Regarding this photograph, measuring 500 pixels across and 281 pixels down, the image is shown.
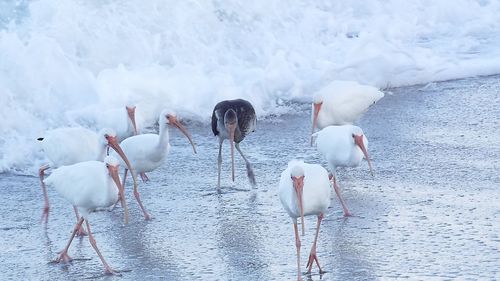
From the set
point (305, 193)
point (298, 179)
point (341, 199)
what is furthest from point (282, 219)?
point (298, 179)

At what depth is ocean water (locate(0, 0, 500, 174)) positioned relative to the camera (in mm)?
11039

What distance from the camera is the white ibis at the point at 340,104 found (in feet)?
30.9

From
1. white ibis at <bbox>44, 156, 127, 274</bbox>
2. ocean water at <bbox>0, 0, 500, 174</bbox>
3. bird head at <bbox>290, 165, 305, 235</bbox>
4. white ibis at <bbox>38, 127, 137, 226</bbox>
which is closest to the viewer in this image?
bird head at <bbox>290, 165, 305, 235</bbox>

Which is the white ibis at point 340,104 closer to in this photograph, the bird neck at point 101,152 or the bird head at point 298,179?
the bird neck at point 101,152

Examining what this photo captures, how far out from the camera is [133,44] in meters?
12.9

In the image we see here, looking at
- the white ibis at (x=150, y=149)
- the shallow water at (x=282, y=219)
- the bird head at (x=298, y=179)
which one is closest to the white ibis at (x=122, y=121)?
the shallow water at (x=282, y=219)

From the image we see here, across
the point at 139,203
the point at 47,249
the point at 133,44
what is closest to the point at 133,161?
the point at 139,203

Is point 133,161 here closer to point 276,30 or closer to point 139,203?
point 139,203

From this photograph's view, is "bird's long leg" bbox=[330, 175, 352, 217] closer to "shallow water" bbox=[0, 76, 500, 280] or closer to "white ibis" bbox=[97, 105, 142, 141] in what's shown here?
"shallow water" bbox=[0, 76, 500, 280]

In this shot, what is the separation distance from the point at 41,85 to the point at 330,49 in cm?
447

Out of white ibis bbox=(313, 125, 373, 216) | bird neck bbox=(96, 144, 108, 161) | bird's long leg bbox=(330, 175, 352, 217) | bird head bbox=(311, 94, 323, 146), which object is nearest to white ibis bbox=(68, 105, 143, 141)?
bird neck bbox=(96, 144, 108, 161)

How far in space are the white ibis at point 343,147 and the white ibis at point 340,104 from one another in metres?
1.10

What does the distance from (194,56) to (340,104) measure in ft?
12.4

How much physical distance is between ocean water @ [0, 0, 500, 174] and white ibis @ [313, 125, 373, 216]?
2473 millimetres
